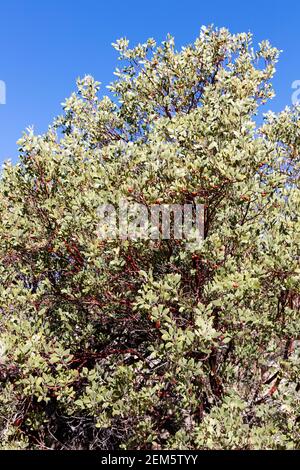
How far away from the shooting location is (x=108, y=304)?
7.75 meters

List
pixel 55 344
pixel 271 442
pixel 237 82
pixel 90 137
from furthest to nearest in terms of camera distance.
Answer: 1. pixel 90 137
2. pixel 237 82
3. pixel 55 344
4. pixel 271 442

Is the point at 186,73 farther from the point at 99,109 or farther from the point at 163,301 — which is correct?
the point at 163,301

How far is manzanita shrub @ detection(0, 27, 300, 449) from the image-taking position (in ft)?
21.6

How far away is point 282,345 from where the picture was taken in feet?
25.8

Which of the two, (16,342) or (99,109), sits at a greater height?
(99,109)

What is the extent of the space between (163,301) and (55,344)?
7.89ft

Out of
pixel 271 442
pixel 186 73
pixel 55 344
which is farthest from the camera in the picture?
pixel 186 73

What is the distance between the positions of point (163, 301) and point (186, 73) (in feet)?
25.4

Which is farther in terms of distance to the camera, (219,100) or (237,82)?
(237,82)

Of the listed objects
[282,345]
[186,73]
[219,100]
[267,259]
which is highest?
[186,73]

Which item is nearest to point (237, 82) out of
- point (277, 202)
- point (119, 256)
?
point (277, 202)

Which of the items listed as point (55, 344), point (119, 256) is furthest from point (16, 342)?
point (119, 256)

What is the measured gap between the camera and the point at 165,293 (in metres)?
6.39

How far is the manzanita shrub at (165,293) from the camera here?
6586mm
